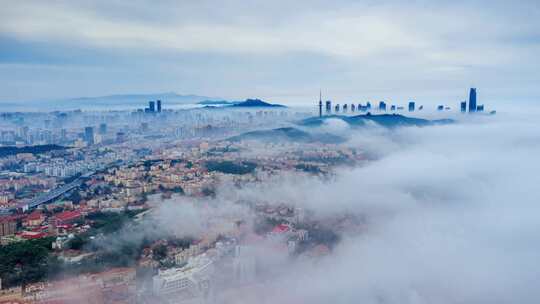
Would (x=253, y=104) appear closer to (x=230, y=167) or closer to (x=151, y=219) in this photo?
(x=230, y=167)

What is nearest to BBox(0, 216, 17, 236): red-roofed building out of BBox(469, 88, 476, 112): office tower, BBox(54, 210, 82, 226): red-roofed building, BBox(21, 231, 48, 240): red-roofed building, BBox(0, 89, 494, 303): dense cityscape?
BBox(0, 89, 494, 303): dense cityscape

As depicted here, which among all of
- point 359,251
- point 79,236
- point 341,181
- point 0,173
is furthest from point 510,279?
point 0,173

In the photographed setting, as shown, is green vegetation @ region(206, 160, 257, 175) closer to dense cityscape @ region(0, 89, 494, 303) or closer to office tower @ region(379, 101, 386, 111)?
dense cityscape @ region(0, 89, 494, 303)

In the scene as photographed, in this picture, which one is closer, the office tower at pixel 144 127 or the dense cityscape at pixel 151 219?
the dense cityscape at pixel 151 219

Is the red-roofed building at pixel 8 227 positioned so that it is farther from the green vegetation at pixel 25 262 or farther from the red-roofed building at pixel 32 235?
the green vegetation at pixel 25 262

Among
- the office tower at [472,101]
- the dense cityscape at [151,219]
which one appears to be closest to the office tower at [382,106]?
the office tower at [472,101]

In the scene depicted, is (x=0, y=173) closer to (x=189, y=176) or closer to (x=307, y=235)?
(x=189, y=176)

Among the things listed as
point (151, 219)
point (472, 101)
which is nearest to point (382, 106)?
point (472, 101)
